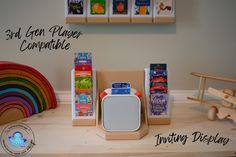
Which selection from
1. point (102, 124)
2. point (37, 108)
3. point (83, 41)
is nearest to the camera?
point (102, 124)

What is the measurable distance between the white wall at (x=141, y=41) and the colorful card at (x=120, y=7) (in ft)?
0.25

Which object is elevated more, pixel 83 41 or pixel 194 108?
pixel 83 41

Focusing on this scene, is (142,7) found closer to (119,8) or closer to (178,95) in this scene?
(119,8)

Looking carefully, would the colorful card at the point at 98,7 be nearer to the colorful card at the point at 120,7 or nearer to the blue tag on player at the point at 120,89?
the colorful card at the point at 120,7

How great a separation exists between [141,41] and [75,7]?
0.33 metres

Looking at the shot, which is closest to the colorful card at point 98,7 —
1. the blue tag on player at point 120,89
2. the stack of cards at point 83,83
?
the stack of cards at point 83,83

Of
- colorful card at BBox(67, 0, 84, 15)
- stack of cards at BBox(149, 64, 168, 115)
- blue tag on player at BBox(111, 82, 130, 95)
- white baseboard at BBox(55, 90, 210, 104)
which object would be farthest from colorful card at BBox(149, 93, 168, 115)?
colorful card at BBox(67, 0, 84, 15)

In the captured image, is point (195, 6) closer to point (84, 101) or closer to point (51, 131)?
point (84, 101)

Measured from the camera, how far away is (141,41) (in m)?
1.22

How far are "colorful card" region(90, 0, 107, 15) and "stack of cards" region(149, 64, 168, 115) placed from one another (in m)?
0.35

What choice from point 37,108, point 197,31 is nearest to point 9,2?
point 37,108

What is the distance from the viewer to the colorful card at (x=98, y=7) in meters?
1.13

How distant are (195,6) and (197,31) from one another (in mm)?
113

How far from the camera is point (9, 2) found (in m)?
1.17
